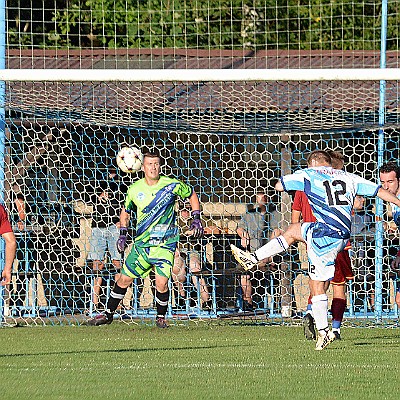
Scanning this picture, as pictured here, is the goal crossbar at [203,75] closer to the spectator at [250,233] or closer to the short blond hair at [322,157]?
the short blond hair at [322,157]

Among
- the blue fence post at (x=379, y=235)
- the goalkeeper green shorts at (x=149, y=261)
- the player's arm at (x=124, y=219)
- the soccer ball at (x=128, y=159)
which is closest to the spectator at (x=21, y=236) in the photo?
the soccer ball at (x=128, y=159)

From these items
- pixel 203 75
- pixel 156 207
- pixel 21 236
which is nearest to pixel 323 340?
pixel 156 207

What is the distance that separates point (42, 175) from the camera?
574 inches

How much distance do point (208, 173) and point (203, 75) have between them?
405cm

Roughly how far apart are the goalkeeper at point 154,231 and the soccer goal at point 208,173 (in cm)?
101

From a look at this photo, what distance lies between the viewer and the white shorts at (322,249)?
9.41 metres

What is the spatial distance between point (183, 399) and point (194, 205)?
536 cm

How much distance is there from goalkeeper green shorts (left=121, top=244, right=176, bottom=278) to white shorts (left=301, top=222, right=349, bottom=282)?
258 cm

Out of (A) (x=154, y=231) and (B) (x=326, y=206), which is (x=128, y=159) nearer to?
(A) (x=154, y=231)

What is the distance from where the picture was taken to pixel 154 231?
11859 mm

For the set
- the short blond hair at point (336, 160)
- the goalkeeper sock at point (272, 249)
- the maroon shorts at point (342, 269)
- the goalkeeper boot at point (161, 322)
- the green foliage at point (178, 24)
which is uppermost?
the green foliage at point (178, 24)

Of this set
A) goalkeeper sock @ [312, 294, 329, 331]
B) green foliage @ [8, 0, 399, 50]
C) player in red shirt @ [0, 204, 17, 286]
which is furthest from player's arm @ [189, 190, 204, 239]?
green foliage @ [8, 0, 399, 50]

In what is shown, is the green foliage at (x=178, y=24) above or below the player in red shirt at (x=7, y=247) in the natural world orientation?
above

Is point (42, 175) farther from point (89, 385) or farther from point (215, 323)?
point (89, 385)
